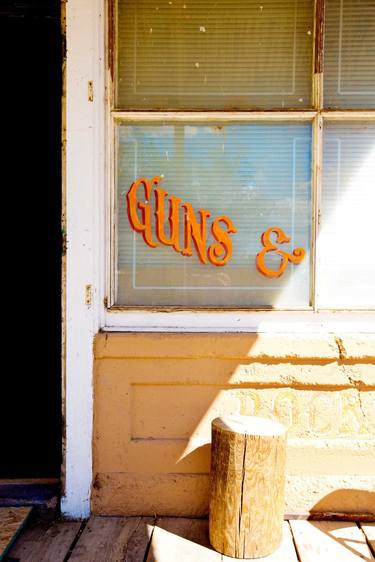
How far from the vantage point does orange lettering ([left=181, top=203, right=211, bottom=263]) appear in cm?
310

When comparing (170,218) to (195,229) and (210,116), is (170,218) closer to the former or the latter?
(195,229)

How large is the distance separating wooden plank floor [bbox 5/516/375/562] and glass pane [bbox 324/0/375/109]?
2.31m

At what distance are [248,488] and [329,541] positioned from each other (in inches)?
22.6

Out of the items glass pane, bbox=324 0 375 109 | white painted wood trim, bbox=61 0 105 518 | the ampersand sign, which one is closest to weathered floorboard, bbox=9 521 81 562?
white painted wood trim, bbox=61 0 105 518

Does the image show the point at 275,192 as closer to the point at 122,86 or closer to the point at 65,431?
the point at 122,86

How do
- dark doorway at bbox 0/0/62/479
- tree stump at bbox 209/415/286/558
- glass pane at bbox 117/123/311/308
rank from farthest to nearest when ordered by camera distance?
dark doorway at bbox 0/0/62/479 < glass pane at bbox 117/123/311/308 < tree stump at bbox 209/415/286/558

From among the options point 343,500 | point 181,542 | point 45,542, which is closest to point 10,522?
point 45,542

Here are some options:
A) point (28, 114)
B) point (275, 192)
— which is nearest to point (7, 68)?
point (28, 114)

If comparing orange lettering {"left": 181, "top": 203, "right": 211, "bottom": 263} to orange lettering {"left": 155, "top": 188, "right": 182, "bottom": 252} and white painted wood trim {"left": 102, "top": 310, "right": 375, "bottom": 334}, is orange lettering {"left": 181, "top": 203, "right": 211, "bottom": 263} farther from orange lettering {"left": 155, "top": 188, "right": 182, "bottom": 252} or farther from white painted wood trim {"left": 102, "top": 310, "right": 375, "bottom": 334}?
white painted wood trim {"left": 102, "top": 310, "right": 375, "bottom": 334}

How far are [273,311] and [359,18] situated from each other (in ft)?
5.60

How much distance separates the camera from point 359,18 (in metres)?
3.05

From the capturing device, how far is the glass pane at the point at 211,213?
3.08 metres

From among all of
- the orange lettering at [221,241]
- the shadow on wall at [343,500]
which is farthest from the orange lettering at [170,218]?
the shadow on wall at [343,500]

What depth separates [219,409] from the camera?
303 cm
